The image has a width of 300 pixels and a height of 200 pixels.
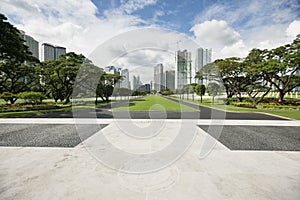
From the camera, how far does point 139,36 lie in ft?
23.3

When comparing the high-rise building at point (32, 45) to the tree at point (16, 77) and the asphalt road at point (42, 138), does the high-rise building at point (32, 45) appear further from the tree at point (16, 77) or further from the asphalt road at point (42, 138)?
the asphalt road at point (42, 138)

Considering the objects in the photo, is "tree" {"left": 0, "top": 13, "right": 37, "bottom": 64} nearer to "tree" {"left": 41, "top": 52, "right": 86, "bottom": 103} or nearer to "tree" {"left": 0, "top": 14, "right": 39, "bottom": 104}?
"tree" {"left": 0, "top": 14, "right": 39, "bottom": 104}

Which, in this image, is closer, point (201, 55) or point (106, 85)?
point (201, 55)

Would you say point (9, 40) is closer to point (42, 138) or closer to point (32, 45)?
point (42, 138)

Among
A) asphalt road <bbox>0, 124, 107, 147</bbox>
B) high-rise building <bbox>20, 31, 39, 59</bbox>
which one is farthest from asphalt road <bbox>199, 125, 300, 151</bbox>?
high-rise building <bbox>20, 31, 39, 59</bbox>

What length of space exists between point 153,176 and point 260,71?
18.8m

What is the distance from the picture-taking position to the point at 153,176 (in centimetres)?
309

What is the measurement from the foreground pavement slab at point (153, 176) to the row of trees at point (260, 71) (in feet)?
52.5

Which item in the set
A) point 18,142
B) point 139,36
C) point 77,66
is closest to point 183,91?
point 77,66

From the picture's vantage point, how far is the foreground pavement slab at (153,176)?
2.56 m

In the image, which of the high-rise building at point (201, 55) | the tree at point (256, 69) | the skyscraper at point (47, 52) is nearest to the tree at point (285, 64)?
the tree at point (256, 69)

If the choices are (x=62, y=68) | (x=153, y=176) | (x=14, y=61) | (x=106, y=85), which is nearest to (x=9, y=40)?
→ (x=14, y=61)

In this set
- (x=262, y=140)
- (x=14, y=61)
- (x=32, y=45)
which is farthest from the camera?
(x=32, y=45)

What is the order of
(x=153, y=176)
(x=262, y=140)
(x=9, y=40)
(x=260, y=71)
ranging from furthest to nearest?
(x=260, y=71), (x=9, y=40), (x=262, y=140), (x=153, y=176)
